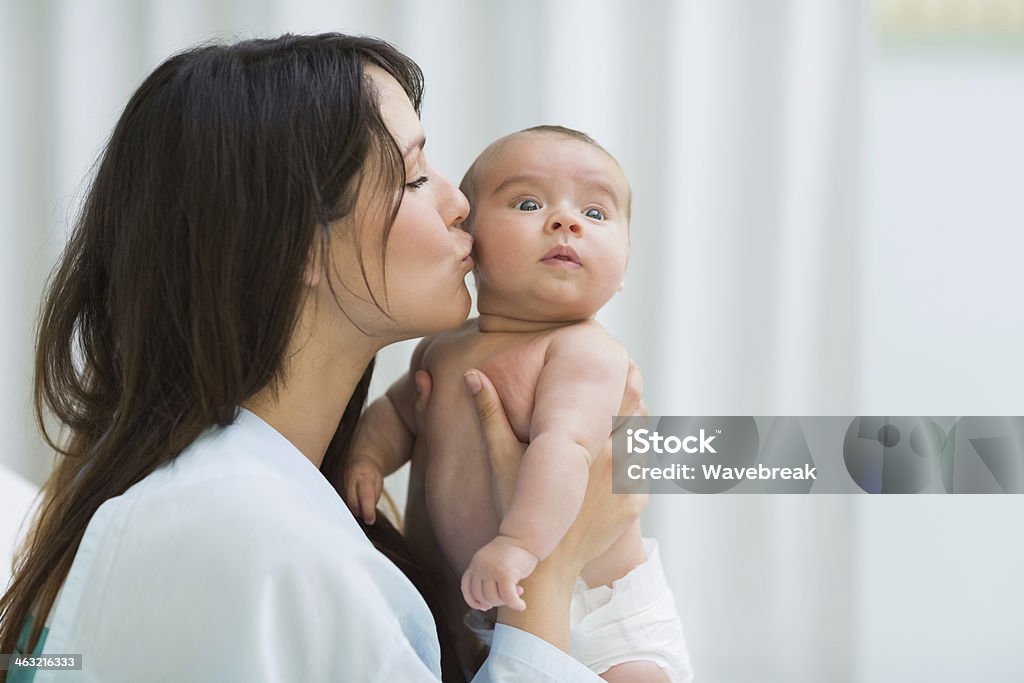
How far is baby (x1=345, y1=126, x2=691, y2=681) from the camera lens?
1.13 meters

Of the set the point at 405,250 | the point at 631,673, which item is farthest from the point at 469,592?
the point at 405,250

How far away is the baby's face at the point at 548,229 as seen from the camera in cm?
117

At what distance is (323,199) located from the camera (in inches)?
37.7

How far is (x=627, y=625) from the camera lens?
3.79 feet

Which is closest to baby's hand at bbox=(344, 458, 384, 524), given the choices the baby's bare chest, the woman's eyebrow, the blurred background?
the baby's bare chest

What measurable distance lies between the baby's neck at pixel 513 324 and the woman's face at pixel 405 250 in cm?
15

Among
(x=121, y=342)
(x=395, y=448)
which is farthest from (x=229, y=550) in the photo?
(x=395, y=448)

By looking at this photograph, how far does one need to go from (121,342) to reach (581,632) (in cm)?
64

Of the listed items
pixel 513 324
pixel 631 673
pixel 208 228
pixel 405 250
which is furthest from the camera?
pixel 513 324

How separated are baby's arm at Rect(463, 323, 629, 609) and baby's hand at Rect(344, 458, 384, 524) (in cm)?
24

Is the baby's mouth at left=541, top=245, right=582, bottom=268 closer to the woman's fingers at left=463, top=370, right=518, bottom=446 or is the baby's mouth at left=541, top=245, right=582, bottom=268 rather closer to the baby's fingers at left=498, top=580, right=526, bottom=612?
the woman's fingers at left=463, top=370, right=518, bottom=446

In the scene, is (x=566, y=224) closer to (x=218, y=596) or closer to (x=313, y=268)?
(x=313, y=268)

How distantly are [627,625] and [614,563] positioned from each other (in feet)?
0.27

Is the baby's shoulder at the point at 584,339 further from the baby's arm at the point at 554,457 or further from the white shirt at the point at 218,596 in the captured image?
the white shirt at the point at 218,596
